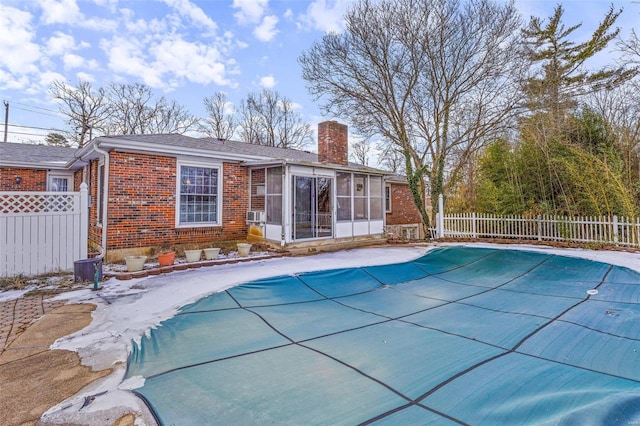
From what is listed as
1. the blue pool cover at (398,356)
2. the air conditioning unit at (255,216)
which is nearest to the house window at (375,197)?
the air conditioning unit at (255,216)

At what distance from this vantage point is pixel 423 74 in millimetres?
10672

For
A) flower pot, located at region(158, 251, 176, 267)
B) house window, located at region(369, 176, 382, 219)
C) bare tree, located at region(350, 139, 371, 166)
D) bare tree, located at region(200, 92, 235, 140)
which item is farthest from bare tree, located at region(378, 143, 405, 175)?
bare tree, located at region(200, 92, 235, 140)

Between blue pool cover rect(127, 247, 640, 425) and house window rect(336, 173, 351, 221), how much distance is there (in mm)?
4679

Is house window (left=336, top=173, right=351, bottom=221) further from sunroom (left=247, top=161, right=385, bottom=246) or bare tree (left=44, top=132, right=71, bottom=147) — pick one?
bare tree (left=44, top=132, right=71, bottom=147)

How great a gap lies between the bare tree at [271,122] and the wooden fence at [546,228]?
17.8 m

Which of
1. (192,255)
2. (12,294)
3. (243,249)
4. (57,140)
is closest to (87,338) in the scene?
(12,294)

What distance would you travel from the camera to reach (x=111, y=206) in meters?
6.86

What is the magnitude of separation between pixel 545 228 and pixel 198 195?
1101 centimetres

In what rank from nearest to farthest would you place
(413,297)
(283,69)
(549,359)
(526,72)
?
(549,359) → (413,297) → (526,72) → (283,69)

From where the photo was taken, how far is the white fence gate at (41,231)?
5.58 m

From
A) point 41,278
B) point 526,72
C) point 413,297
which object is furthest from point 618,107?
point 41,278

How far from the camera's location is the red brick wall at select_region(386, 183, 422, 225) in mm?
13996

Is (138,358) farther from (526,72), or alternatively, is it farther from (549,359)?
(526,72)

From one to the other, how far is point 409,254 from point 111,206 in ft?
24.8
